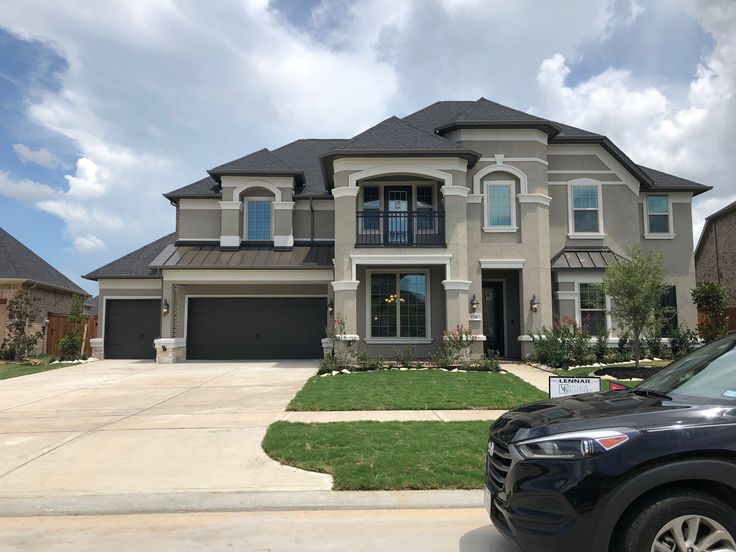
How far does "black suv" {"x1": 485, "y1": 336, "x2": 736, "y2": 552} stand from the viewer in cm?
305

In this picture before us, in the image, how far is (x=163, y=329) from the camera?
18.5 metres

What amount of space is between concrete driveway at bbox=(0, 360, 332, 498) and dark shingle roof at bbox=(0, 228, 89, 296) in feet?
36.2

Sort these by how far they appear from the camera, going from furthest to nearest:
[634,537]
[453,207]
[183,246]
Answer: [183,246], [453,207], [634,537]

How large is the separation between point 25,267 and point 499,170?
21.0m

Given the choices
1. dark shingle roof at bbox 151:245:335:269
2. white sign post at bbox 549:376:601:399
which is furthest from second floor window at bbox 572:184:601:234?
white sign post at bbox 549:376:601:399

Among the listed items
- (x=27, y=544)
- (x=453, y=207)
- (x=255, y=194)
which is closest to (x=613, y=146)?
(x=453, y=207)

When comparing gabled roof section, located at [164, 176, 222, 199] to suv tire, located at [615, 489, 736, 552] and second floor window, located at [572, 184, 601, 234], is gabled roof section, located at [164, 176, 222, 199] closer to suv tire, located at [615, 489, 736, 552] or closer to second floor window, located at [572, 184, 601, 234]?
second floor window, located at [572, 184, 601, 234]

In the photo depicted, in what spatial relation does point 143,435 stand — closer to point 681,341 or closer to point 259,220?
point 259,220

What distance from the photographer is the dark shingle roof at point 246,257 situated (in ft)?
60.5

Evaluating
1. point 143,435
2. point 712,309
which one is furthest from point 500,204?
point 143,435

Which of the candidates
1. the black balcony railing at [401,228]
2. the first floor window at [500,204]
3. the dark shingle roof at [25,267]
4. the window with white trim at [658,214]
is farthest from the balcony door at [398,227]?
the dark shingle roof at [25,267]

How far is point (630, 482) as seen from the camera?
3074mm

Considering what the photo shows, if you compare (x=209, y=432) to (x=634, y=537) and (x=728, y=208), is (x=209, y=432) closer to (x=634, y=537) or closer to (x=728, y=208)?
(x=634, y=537)

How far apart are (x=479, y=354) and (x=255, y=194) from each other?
398 inches
